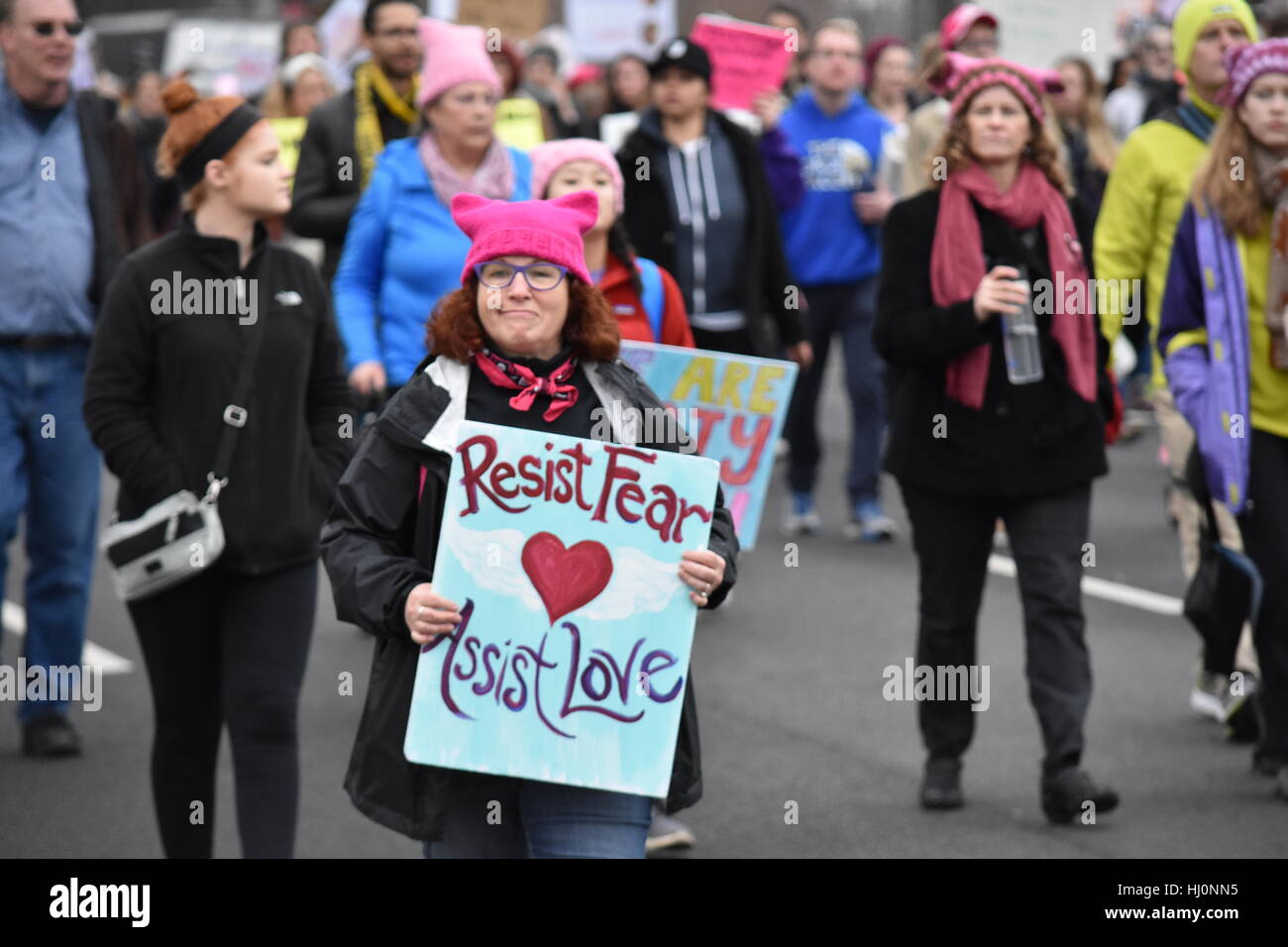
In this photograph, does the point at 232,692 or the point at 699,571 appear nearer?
the point at 699,571

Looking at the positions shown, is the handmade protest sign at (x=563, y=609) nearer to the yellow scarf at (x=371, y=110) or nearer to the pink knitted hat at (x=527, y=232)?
the pink knitted hat at (x=527, y=232)

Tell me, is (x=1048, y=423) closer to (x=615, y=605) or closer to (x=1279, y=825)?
(x=1279, y=825)

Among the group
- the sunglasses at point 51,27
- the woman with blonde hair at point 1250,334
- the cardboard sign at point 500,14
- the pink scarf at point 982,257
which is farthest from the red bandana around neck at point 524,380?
the cardboard sign at point 500,14

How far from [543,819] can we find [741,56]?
8.43 meters

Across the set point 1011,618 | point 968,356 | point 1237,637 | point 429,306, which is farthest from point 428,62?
point 1011,618

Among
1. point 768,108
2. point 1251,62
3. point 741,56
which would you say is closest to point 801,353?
point 1251,62

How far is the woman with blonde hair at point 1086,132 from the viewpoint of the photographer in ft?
40.5

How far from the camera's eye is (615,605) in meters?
4.02

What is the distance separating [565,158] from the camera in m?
6.18

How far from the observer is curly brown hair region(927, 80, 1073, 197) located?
6363mm

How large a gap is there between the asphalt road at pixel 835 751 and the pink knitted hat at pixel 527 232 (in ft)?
8.03

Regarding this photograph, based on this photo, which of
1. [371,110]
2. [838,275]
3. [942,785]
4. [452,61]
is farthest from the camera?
[838,275]

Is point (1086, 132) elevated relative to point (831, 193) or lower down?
elevated

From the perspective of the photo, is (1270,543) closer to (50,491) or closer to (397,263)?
(397,263)
